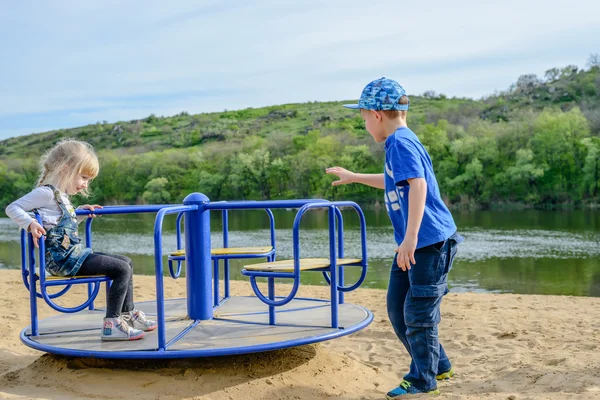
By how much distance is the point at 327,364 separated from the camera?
493 cm

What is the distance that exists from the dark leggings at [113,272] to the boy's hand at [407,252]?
206 cm

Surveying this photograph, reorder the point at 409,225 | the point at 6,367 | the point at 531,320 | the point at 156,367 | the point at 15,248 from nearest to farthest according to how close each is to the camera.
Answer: the point at 409,225 < the point at 156,367 < the point at 6,367 < the point at 531,320 < the point at 15,248

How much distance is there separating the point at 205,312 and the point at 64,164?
1.63 metres

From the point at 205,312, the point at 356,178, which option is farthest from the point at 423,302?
the point at 205,312

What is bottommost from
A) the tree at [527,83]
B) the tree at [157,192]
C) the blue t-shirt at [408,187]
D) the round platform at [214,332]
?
the tree at [157,192]

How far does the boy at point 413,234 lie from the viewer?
3658 millimetres

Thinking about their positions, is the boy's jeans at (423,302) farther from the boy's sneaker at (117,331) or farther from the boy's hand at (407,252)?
the boy's sneaker at (117,331)

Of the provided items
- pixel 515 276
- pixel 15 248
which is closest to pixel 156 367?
pixel 515 276

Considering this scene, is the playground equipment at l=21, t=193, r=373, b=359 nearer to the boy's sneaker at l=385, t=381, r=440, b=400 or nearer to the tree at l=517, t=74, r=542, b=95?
the boy's sneaker at l=385, t=381, r=440, b=400

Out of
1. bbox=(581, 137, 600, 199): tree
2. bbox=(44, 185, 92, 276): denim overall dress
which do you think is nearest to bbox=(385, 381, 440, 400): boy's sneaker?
bbox=(44, 185, 92, 276): denim overall dress

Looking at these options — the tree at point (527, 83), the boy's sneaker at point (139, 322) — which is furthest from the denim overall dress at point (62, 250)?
the tree at point (527, 83)

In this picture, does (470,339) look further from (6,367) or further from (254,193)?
A: (254,193)

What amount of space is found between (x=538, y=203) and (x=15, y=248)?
48.0 meters

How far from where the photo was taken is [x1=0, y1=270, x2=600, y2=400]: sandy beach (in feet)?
14.0
